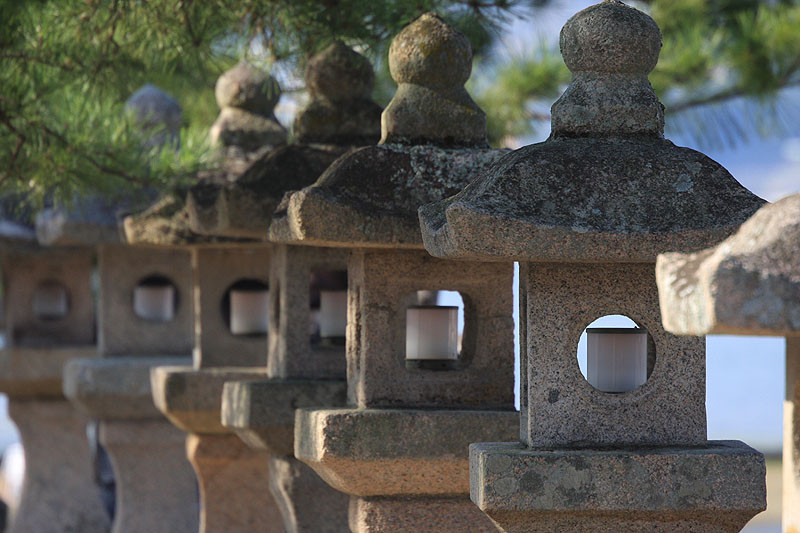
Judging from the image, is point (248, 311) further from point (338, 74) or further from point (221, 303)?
point (338, 74)

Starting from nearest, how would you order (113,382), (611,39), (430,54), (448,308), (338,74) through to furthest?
(611,39) → (430,54) → (448,308) → (338,74) → (113,382)

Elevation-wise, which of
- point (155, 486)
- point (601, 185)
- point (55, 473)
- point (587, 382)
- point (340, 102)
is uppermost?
point (340, 102)

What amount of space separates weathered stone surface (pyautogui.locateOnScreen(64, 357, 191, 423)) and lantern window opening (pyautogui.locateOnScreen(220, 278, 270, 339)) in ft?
2.48

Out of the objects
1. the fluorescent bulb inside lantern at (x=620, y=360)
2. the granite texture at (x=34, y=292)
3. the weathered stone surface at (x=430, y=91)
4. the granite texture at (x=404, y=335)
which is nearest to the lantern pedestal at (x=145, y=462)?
the granite texture at (x=34, y=292)

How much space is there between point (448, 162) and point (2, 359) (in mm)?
4638

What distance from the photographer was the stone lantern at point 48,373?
764cm

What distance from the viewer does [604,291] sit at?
3053mm

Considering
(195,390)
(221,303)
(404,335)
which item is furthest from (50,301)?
(404,335)

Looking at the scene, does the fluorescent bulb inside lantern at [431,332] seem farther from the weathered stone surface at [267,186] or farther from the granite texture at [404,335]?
the weathered stone surface at [267,186]

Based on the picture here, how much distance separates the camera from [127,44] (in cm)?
473

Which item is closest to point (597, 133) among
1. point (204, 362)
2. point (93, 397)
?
point (204, 362)

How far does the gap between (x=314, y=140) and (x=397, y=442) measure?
1222 mm

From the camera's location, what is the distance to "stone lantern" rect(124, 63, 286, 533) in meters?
5.34

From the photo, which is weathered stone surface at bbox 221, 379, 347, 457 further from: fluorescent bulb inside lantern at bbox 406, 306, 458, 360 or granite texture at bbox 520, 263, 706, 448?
granite texture at bbox 520, 263, 706, 448
